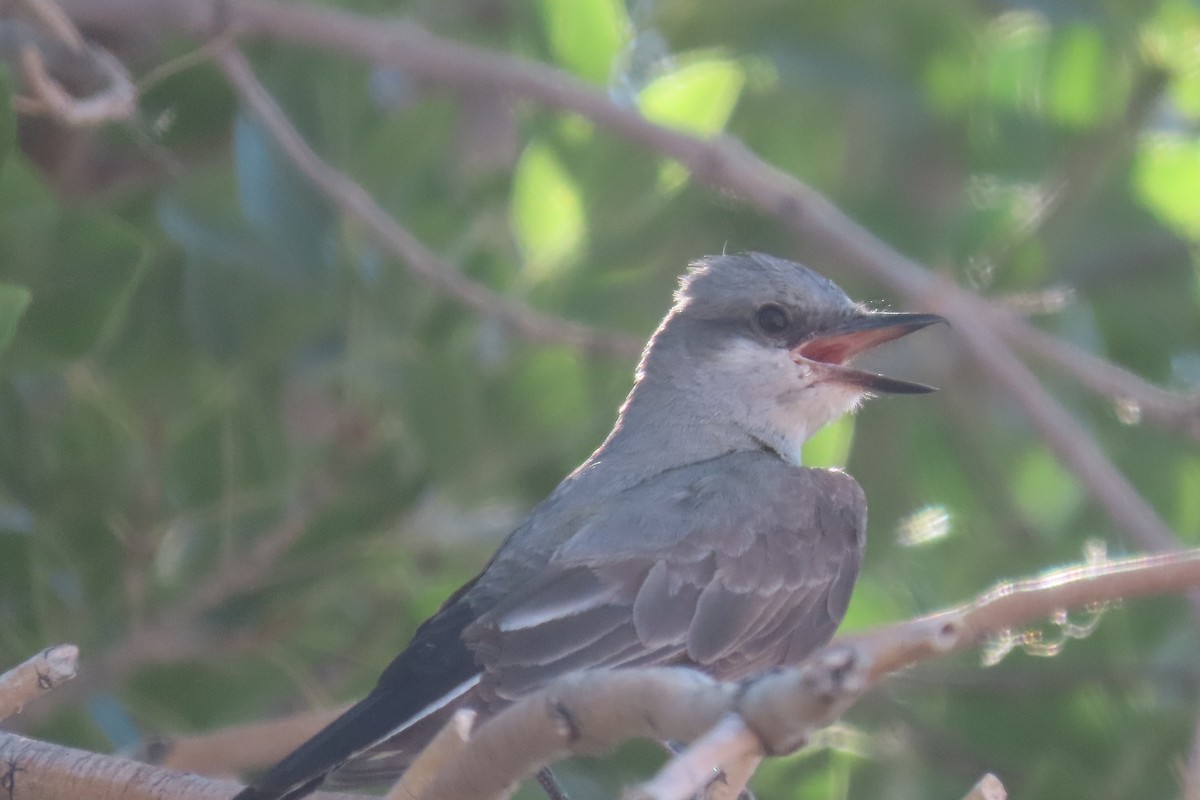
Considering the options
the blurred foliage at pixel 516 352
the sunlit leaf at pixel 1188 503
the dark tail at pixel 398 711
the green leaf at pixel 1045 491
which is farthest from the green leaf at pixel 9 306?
the sunlit leaf at pixel 1188 503

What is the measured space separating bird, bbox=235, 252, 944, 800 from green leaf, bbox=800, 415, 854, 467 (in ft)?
0.53

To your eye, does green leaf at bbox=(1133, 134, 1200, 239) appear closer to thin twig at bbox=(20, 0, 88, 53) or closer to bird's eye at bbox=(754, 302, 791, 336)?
bird's eye at bbox=(754, 302, 791, 336)

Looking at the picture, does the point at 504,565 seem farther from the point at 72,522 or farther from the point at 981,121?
the point at 981,121

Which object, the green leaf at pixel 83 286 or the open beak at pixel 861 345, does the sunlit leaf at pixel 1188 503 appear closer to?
the open beak at pixel 861 345

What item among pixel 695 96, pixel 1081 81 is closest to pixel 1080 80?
pixel 1081 81

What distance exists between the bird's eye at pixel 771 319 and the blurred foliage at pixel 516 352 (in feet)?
1.40

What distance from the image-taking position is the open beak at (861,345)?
14.6ft

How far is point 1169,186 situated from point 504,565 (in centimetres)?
299

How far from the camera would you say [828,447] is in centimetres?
495

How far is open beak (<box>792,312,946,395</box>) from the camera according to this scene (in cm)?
446

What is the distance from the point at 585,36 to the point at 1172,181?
2.08m

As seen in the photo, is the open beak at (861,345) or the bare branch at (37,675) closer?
the bare branch at (37,675)

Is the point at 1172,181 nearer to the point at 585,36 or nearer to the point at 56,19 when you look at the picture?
the point at 585,36

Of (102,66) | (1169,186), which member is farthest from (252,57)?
(1169,186)
